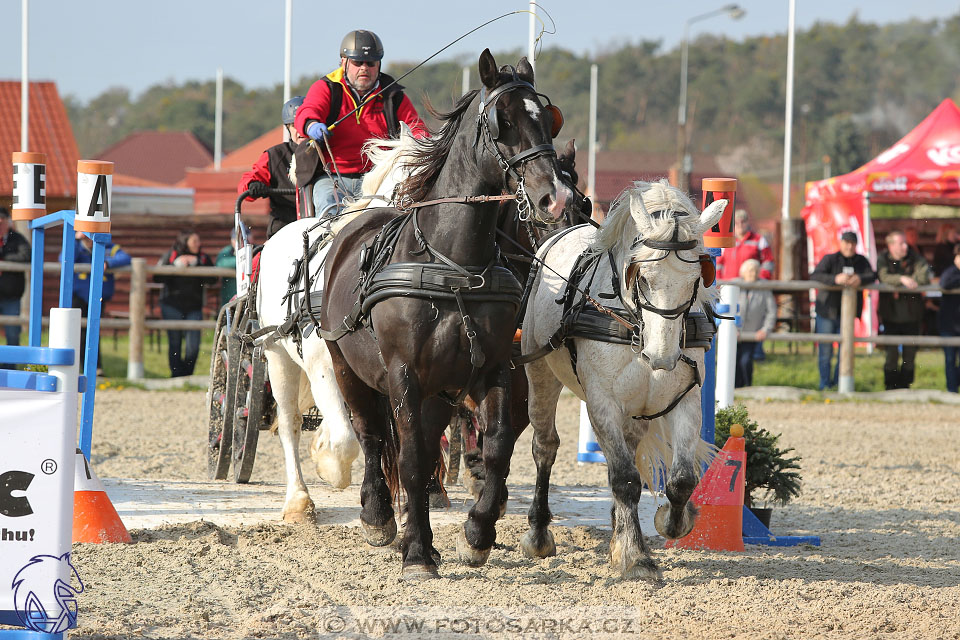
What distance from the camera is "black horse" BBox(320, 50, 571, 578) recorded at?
4.27 m

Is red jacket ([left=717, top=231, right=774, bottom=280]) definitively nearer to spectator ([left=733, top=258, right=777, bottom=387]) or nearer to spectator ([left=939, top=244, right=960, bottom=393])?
spectator ([left=733, top=258, right=777, bottom=387])

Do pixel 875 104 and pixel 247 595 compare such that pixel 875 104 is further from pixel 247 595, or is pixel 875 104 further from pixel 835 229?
pixel 247 595

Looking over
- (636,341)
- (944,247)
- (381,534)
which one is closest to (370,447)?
(381,534)

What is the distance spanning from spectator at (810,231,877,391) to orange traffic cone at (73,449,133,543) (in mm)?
9634

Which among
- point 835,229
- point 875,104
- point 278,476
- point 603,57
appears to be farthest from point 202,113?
point 278,476

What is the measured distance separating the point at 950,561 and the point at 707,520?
1.19 meters

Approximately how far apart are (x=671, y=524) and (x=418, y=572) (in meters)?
1.14

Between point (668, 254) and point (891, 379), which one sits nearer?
point (668, 254)

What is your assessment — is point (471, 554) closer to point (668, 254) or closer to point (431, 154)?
point (668, 254)

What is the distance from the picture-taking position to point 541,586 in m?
4.50

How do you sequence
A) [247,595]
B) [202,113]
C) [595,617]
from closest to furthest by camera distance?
[595,617], [247,595], [202,113]

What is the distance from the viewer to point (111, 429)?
31.9ft

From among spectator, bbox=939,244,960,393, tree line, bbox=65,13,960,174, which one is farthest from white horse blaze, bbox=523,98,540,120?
tree line, bbox=65,13,960,174

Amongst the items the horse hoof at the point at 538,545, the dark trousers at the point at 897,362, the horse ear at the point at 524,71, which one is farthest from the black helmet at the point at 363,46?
the dark trousers at the point at 897,362
